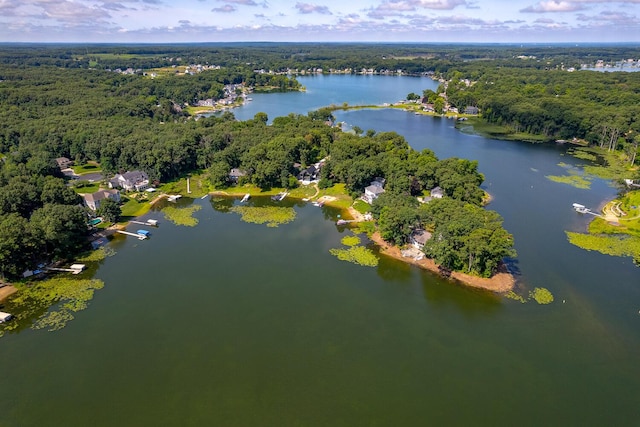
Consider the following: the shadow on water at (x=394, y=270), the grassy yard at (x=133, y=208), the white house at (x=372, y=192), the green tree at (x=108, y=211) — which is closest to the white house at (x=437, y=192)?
the white house at (x=372, y=192)

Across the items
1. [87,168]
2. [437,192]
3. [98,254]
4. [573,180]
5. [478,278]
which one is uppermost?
[437,192]

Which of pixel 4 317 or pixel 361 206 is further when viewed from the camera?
pixel 361 206

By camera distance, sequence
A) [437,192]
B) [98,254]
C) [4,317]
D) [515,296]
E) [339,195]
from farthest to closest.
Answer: [339,195] < [437,192] < [98,254] < [515,296] < [4,317]

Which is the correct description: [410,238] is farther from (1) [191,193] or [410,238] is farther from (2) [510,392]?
(1) [191,193]

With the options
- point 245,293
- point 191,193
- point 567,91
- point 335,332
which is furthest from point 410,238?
point 567,91

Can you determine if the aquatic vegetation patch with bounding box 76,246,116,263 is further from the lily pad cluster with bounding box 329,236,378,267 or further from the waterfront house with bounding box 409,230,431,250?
the waterfront house with bounding box 409,230,431,250

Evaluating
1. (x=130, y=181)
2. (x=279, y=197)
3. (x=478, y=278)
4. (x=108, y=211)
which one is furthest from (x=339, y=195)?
(x=130, y=181)

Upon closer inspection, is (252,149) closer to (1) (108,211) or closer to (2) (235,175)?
(2) (235,175)
